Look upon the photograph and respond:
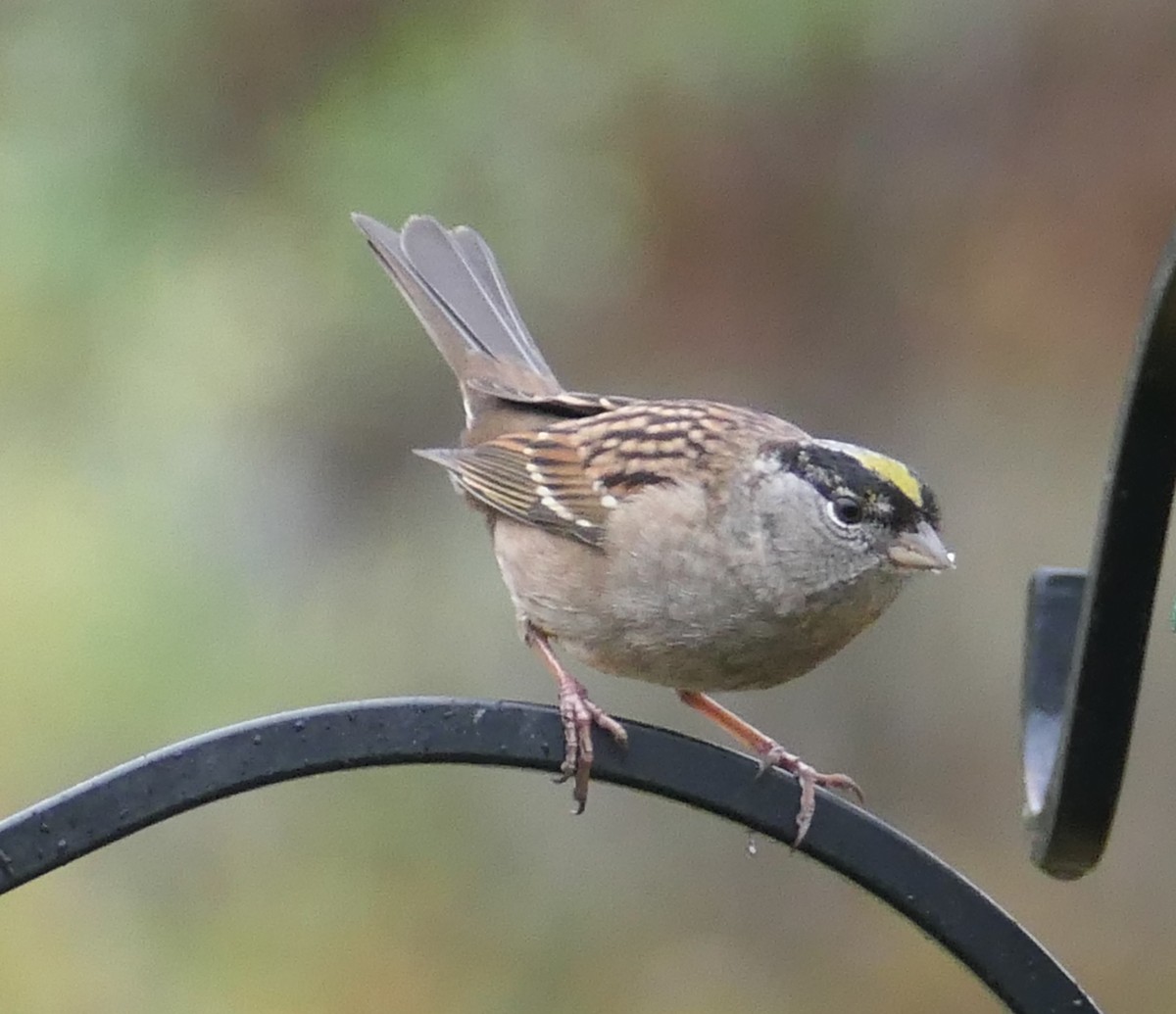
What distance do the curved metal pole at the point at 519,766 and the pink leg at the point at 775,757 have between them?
1 cm

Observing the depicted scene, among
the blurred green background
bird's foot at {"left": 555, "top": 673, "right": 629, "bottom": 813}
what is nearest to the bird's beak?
bird's foot at {"left": 555, "top": 673, "right": 629, "bottom": 813}

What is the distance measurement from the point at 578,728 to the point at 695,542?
1.54ft

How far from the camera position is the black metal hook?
4.39ft

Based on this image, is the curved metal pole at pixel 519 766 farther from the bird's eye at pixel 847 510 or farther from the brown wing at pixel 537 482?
the brown wing at pixel 537 482

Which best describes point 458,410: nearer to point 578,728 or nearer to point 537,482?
point 537,482

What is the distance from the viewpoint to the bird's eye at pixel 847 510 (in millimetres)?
2035

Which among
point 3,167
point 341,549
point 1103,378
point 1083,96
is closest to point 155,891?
point 341,549

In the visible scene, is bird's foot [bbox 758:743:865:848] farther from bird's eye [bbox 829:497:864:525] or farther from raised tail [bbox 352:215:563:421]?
raised tail [bbox 352:215:563:421]

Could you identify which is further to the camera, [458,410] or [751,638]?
[458,410]

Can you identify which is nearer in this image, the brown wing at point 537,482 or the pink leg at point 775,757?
the pink leg at point 775,757

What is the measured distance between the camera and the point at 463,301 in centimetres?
266

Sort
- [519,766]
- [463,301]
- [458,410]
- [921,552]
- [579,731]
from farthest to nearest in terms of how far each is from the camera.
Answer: [458,410]
[463,301]
[921,552]
[579,731]
[519,766]

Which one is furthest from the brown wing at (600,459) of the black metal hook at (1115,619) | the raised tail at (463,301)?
the black metal hook at (1115,619)

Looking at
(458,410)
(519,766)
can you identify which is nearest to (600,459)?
(519,766)
